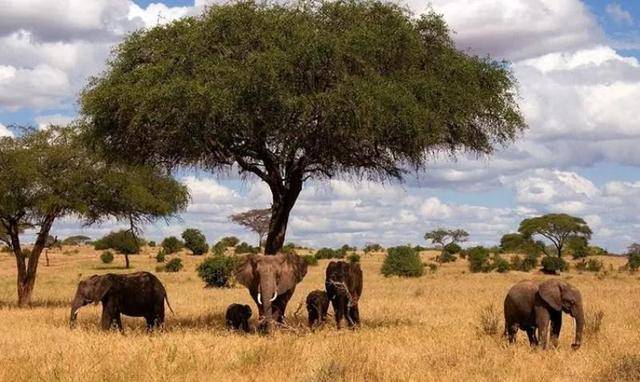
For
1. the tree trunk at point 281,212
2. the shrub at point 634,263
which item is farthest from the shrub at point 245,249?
the tree trunk at point 281,212

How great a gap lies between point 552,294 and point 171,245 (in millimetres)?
69026

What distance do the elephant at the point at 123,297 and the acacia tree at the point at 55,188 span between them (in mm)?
7335

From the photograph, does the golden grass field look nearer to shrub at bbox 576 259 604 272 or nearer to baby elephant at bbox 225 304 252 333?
baby elephant at bbox 225 304 252 333

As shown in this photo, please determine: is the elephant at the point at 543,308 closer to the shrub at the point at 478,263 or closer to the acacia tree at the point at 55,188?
the acacia tree at the point at 55,188

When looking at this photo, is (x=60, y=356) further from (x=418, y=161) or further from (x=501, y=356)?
(x=418, y=161)

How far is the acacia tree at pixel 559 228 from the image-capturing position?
80.8m

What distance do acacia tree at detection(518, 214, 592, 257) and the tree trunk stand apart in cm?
6432

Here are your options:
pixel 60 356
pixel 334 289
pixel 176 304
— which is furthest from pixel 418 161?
pixel 176 304

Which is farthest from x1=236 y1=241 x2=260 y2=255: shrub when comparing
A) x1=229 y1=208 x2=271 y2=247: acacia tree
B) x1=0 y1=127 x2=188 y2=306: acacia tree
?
x1=0 y1=127 x2=188 y2=306: acacia tree

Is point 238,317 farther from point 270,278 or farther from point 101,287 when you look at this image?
point 101,287

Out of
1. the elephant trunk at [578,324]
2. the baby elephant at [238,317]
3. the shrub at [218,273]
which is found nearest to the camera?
the elephant trunk at [578,324]

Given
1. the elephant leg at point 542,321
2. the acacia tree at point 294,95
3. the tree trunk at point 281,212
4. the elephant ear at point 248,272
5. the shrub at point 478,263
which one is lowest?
the shrub at point 478,263

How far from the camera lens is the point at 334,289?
20.4 meters

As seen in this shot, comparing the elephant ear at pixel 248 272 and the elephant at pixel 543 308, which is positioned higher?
the elephant ear at pixel 248 272
